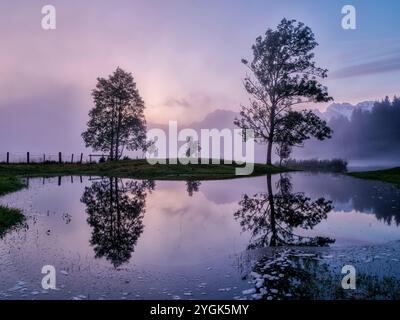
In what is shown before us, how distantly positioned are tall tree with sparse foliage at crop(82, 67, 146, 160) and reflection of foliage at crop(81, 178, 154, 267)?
5277 cm

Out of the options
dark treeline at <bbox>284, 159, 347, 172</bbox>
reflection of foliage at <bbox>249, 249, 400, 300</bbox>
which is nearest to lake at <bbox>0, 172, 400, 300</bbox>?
reflection of foliage at <bbox>249, 249, 400, 300</bbox>

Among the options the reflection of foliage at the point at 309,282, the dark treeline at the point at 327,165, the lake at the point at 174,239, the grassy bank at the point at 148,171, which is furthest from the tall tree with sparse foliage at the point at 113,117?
the reflection of foliage at the point at 309,282

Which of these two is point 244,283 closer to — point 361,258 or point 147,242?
point 361,258

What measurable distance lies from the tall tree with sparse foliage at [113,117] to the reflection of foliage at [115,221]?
5277cm

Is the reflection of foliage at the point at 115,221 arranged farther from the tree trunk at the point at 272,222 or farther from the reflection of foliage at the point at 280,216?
the tree trunk at the point at 272,222

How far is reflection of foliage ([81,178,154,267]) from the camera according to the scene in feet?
46.8

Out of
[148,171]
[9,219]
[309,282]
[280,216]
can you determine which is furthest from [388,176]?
[9,219]

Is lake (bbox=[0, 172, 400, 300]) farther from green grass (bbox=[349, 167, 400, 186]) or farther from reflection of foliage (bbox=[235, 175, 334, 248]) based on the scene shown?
green grass (bbox=[349, 167, 400, 186])

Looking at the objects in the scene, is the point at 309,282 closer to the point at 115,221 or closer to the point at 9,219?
the point at 115,221

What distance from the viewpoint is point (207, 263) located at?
1259 cm

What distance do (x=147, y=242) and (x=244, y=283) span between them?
241 inches

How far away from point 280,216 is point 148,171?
120 ft

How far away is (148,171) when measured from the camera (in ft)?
181
